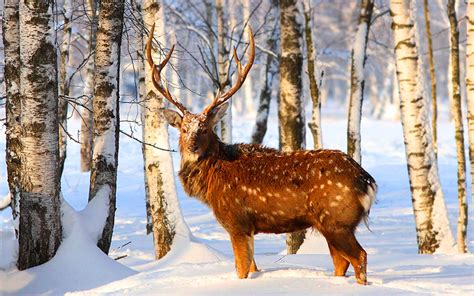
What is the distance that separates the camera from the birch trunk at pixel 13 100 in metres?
8.27

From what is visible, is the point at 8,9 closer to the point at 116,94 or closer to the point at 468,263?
the point at 116,94

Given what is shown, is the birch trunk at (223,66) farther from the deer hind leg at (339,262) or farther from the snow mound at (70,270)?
the deer hind leg at (339,262)

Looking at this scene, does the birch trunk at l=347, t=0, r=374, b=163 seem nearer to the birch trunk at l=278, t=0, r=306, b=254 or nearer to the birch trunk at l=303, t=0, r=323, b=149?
the birch trunk at l=303, t=0, r=323, b=149

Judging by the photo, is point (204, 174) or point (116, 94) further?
point (116, 94)

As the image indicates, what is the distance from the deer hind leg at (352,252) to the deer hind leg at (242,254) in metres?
0.88

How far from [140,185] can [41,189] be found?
15.8 m

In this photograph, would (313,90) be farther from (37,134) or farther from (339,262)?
(37,134)

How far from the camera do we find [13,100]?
28.6 feet

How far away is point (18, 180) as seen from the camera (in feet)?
26.9

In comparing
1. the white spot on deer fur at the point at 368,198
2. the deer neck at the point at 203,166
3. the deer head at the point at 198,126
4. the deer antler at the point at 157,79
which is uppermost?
the deer antler at the point at 157,79

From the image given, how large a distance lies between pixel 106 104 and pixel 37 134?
1.60m

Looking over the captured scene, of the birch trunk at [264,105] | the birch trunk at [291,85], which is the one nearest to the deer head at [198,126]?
the birch trunk at [291,85]

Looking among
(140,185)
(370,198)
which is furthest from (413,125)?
(140,185)

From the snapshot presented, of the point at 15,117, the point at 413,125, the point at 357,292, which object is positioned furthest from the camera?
the point at 413,125
